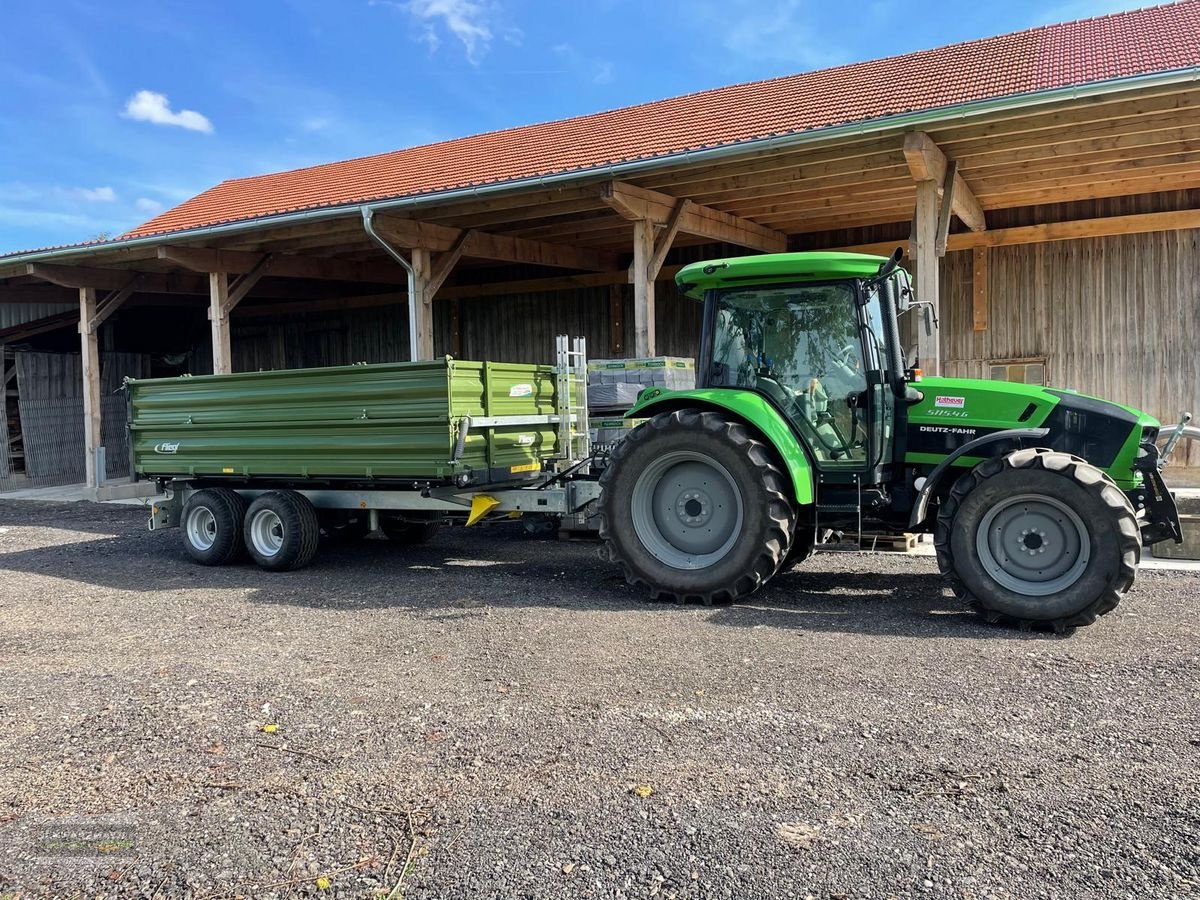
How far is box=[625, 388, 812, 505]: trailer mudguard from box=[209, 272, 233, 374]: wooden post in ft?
29.1

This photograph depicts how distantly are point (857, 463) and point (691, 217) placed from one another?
605 cm

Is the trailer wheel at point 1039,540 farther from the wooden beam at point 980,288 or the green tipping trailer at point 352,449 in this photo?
the wooden beam at point 980,288

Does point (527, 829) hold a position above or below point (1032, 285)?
below

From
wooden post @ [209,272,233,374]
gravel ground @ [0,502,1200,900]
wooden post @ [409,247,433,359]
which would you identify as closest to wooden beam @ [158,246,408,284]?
wooden post @ [209,272,233,374]

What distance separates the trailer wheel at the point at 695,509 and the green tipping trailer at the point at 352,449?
79 cm

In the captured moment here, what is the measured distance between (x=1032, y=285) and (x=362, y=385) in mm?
9532

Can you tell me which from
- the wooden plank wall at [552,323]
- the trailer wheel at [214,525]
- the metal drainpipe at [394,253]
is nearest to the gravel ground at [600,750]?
the trailer wheel at [214,525]

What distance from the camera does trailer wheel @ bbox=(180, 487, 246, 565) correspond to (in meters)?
8.37

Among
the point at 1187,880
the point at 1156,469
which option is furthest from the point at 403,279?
the point at 1187,880

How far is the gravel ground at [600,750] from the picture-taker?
9.32 ft

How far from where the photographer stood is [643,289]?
1060cm

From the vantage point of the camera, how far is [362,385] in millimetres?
7719

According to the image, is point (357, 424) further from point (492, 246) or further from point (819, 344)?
point (492, 246)

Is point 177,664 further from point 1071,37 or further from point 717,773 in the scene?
point 1071,37
